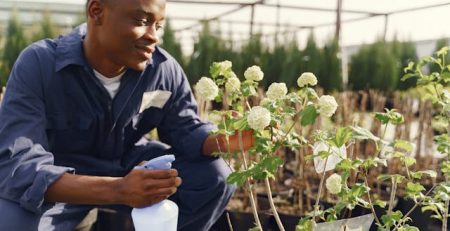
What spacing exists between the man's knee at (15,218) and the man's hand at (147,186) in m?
0.39

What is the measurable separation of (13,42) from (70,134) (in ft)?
17.5

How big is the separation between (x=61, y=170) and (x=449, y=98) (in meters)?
1.02

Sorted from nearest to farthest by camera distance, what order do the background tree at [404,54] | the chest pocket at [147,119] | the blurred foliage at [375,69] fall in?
the chest pocket at [147,119] → the blurred foliage at [375,69] → the background tree at [404,54]

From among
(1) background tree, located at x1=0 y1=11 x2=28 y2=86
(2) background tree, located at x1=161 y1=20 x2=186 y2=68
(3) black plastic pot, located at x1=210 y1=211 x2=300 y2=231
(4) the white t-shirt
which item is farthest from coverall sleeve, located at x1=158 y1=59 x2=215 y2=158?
(1) background tree, located at x1=0 y1=11 x2=28 y2=86

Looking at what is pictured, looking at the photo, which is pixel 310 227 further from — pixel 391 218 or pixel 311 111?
pixel 311 111

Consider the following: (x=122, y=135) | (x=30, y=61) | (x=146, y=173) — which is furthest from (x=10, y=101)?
(x=146, y=173)

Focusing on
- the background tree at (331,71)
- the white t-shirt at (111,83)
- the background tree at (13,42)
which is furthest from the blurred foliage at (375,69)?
the white t-shirt at (111,83)

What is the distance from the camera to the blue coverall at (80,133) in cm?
131

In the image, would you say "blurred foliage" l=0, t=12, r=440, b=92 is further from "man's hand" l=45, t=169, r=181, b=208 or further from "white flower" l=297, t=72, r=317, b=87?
"white flower" l=297, t=72, r=317, b=87

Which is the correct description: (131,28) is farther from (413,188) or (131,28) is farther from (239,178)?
(413,188)

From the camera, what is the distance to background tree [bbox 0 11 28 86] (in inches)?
246

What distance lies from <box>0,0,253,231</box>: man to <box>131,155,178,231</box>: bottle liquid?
3 centimetres

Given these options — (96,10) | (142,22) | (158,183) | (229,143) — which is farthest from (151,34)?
(158,183)

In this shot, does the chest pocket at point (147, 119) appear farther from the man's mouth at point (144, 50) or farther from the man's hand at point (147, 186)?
the man's hand at point (147, 186)
